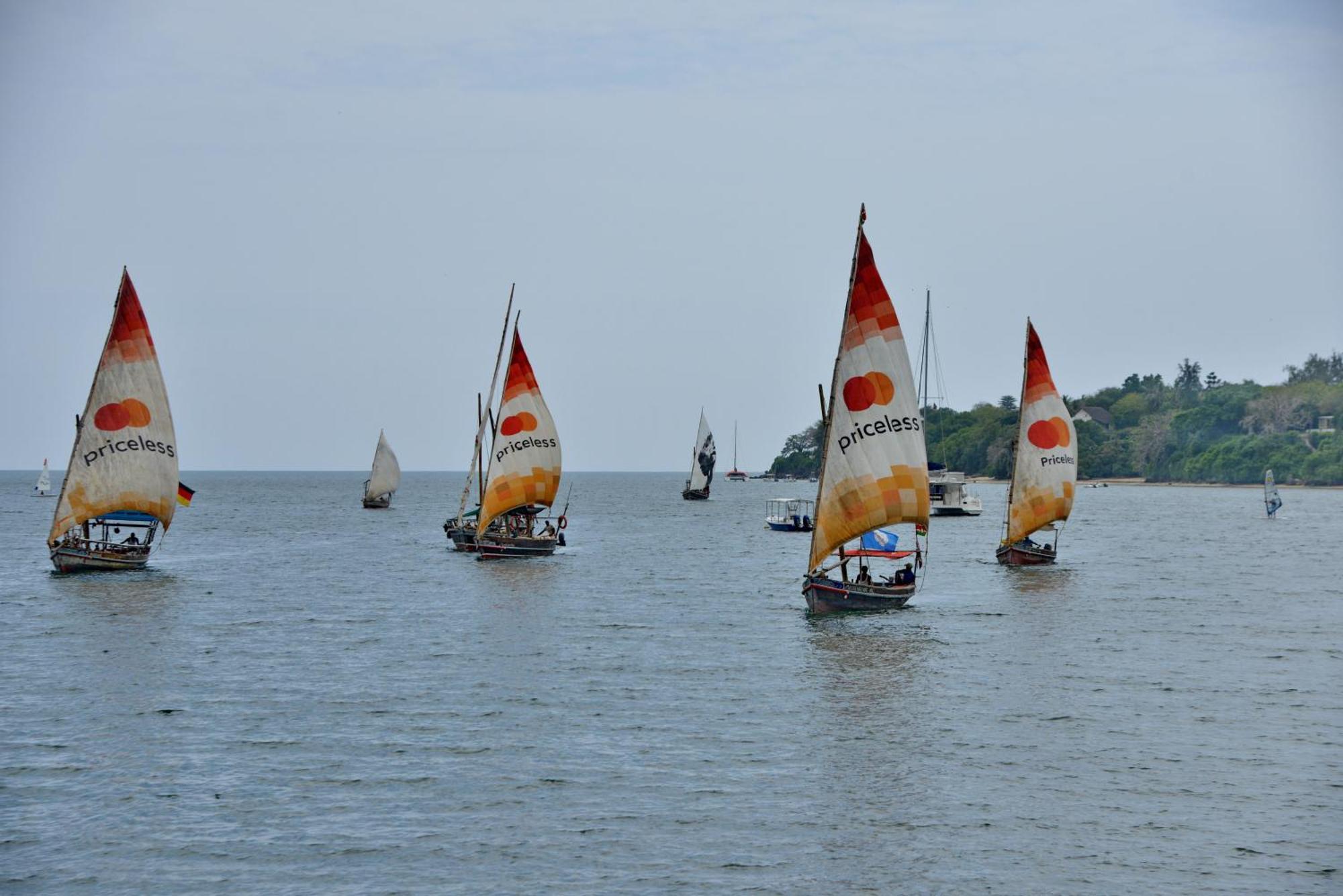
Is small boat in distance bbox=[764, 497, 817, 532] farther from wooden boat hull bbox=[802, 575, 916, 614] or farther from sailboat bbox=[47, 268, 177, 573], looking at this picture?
wooden boat hull bbox=[802, 575, 916, 614]

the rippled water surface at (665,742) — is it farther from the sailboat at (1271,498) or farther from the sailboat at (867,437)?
the sailboat at (1271,498)

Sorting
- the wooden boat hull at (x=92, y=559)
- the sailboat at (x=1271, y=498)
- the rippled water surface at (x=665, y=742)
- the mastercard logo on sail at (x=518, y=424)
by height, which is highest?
the mastercard logo on sail at (x=518, y=424)

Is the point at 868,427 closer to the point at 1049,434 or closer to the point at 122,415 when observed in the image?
the point at 1049,434

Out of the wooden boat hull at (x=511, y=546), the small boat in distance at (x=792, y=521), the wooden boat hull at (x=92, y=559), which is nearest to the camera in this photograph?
the wooden boat hull at (x=92, y=559)

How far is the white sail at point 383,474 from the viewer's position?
181250 millimetres

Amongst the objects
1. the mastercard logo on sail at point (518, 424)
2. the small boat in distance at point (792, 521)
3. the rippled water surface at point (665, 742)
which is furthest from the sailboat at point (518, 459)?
the small boat in distance at point (792, 521)

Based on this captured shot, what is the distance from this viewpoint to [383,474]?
607 feet

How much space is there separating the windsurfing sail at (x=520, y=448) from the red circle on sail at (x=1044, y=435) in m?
27.2

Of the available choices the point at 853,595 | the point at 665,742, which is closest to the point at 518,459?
the point at 853,595

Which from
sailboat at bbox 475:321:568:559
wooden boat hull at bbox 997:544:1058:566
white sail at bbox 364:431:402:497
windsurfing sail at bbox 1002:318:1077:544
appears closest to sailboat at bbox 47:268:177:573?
sailboat at bbox 475:321:568:559

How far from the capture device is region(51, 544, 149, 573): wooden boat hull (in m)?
69.4

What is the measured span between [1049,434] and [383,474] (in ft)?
397

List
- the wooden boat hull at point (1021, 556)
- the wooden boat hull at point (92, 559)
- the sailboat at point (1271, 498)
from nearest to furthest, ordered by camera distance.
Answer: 1. the wooden boat hull at point (92, 559)
2. the wooden boat hull at point (1021, 556)
3. the sailboat at point (1271, 498)

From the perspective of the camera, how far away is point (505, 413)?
79.2 meters
